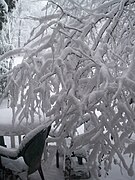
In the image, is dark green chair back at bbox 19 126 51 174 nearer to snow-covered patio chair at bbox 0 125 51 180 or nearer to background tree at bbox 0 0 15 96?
snow-covered patio chair at bbox 0 125 51 180

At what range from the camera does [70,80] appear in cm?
224

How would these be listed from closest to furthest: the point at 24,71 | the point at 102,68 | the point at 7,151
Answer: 1. the point at 102,68
2. the point at 24,71
3. the point at 7,151

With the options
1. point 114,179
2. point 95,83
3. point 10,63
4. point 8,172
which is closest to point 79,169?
point 114,179

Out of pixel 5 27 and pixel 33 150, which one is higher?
pixel 5 27

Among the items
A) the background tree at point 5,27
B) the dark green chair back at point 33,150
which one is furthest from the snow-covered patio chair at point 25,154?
the background tree at point 5,27

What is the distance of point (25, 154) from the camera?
310 centimetres

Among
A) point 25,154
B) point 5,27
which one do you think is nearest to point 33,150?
point 25,154

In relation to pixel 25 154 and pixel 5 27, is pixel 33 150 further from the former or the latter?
pixel 5 27

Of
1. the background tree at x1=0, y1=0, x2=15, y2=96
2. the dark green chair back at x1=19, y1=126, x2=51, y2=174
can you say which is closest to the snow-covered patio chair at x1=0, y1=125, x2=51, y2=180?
the dark green chair back at x1=19, y1=126, x2=51, y2=174

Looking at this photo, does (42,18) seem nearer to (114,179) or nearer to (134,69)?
(134,69)

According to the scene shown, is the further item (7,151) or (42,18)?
(7,151)

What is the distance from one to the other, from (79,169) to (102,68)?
2.30 m

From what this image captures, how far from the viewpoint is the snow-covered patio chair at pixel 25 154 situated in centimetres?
302

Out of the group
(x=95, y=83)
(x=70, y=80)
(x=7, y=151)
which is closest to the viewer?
(x=95, y=83)
